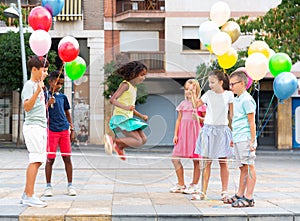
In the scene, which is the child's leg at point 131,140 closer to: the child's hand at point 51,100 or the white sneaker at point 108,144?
the white sneaker at point 108,144

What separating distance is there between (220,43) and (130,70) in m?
1.40

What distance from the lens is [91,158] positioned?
610 cm

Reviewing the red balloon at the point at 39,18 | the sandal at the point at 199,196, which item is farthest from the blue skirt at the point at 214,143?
the red balloon at the point at 39,18

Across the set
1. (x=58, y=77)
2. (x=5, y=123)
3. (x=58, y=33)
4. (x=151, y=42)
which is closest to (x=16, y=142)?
(x=5, y=123)

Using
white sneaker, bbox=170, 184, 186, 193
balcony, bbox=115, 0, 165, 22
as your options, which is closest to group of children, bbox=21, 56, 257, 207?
white sneaker, bbox=170, 184, 186, 193

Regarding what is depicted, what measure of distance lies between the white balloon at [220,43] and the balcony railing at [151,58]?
2.97 ft

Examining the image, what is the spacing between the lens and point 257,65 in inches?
240

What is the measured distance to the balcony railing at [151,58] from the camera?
5.57 metres

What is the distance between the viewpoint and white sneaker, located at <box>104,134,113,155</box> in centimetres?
541

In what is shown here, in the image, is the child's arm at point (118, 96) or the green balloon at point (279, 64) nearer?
the child's arm at point (118, 96)

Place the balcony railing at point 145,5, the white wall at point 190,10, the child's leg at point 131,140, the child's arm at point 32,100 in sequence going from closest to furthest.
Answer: the child's leg at point 131,140, the child's arm at point 32,100, the white wall at point 190,10, the balcony railing at point 145,5

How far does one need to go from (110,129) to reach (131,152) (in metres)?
0.33

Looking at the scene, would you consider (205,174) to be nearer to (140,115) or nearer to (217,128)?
(217,128)

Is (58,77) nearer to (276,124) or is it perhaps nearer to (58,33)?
(58,33)
